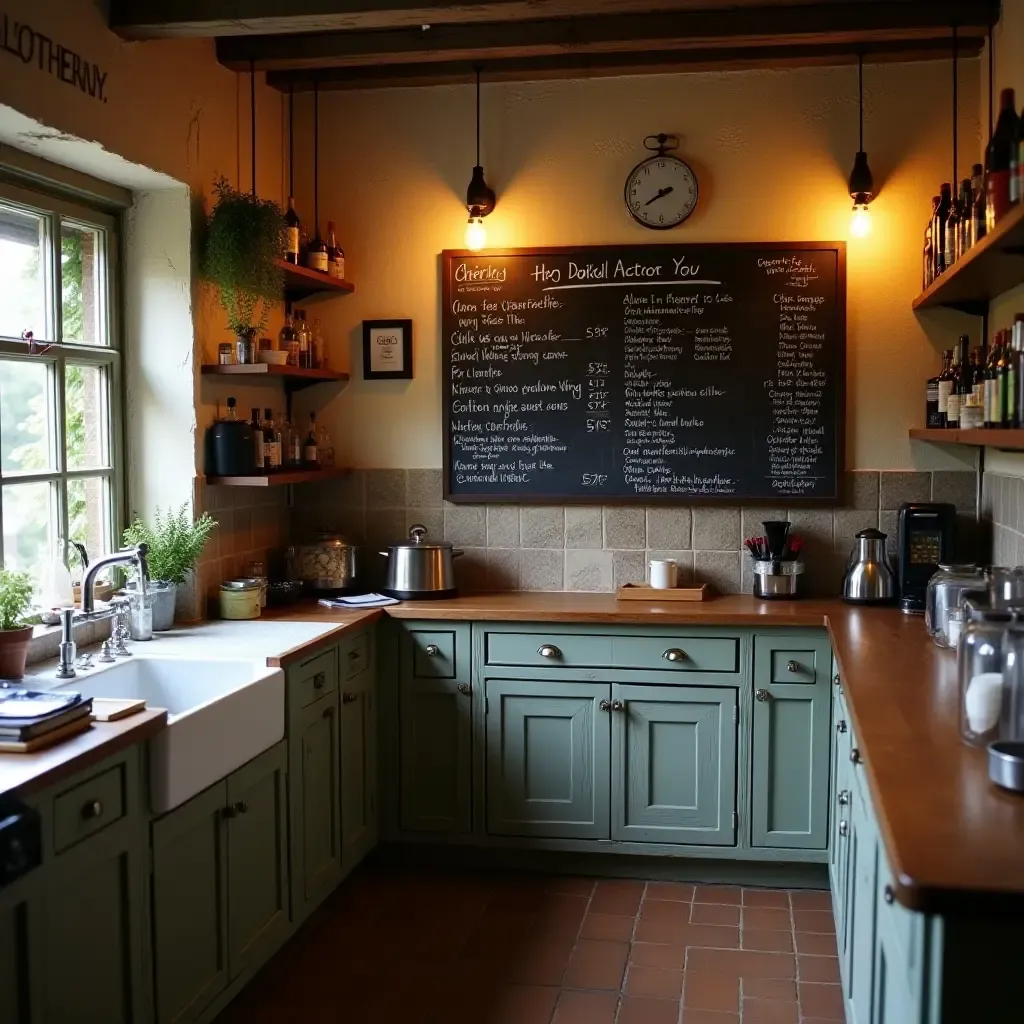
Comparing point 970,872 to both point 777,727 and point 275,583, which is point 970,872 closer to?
point 777,727

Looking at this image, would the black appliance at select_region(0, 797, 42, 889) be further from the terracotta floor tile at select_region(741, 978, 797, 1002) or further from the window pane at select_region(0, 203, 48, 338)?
the terracotta floor tile at select_region(741, 978, 797, 1002)

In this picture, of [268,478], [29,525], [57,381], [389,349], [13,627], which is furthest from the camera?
[389,349]

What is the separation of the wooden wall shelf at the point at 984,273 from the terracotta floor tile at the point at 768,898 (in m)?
2.04

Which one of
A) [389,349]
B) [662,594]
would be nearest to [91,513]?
[389,349]

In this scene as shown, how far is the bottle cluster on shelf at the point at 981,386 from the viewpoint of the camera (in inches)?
104

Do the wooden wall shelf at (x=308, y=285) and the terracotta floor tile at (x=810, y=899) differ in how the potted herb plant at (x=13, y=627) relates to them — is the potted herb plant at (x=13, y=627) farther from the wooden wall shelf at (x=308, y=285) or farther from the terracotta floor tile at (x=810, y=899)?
the terracotta floor tile at (x=810, y=899)

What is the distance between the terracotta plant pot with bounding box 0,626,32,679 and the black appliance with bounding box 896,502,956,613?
2722 mm

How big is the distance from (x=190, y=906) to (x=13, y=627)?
79 centimetres

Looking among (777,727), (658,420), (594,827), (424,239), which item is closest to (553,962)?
(594,827)

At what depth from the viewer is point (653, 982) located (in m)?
3.29

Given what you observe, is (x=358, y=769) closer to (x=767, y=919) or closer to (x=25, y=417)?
(x=767, y=919)

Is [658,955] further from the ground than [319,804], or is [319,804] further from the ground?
[319,804]

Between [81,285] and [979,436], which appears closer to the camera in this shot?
[979,436]

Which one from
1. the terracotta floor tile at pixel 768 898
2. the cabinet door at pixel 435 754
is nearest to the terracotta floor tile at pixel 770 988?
the terracotta floor tile at pixel 768 898
